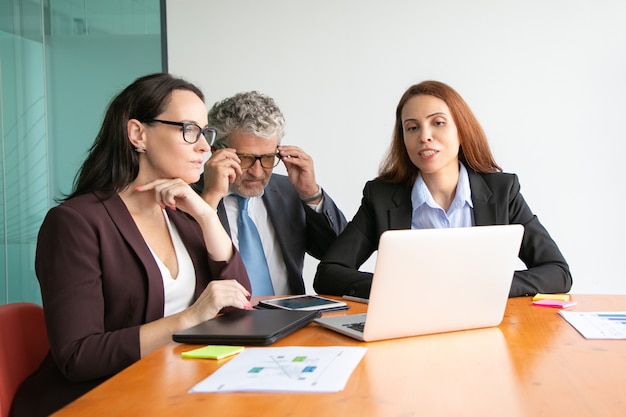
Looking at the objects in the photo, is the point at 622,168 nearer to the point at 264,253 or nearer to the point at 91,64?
the point at 264,253

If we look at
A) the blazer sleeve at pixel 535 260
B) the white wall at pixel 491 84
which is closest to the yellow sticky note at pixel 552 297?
the blazer sleeve at pixel 535 260

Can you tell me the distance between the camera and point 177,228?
7.13 ft

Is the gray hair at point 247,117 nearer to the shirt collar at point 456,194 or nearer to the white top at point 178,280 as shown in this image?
the shirt collar at point 456,194

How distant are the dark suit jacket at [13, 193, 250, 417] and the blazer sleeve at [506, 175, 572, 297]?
1001 millimetres

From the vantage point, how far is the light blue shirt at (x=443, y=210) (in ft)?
8.68

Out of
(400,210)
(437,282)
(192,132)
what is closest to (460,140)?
(400,210)

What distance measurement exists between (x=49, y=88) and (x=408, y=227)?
2695 mm

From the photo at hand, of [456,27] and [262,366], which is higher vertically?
[456,27]

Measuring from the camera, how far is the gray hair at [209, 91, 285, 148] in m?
2.79

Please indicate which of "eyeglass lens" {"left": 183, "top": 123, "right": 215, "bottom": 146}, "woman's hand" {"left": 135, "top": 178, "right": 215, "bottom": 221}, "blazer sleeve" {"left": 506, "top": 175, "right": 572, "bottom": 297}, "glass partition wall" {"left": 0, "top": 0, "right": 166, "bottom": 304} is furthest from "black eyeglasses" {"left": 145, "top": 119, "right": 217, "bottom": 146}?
"glass partition wall" {"left": 0, "top": 0, "right": 166, "bottom": 304}

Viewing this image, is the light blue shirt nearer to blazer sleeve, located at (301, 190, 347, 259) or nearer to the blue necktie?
blazer sleeve, located at (301, 190, 347, 259)

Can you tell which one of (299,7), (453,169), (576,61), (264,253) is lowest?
(264,253)

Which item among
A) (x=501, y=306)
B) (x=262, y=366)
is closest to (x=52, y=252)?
(x=262, y=366)

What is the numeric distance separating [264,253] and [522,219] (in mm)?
1006
